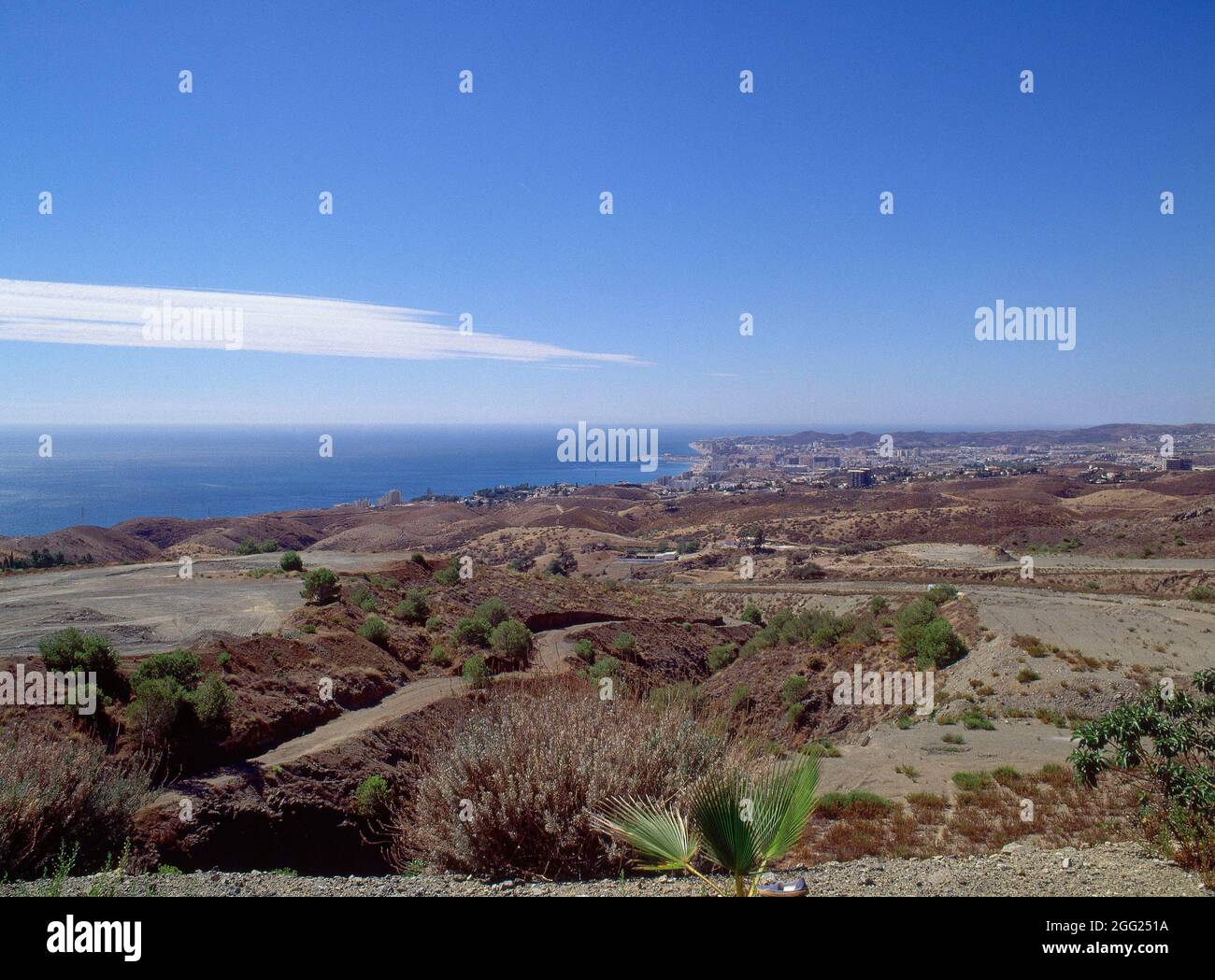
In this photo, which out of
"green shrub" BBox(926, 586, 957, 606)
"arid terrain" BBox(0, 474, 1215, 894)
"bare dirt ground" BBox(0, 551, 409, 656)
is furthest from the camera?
"green shrub" BBox(926, 586, 957, 606)

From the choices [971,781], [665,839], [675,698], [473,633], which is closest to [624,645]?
[473,633]

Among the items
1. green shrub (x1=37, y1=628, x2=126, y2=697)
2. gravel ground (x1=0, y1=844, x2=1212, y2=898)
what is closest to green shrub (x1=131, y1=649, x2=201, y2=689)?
green shrub (x1=37, y1=628, x2=126, y2=697)

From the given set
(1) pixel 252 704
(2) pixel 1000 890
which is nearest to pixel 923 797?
(2) pixel 1000 890

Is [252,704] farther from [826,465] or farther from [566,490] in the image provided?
[826,465]

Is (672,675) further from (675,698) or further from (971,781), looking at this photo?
(675,698)

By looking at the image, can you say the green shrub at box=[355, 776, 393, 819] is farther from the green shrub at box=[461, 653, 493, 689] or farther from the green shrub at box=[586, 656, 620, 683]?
the green shrub at box=[586, 656, 620, 683]
